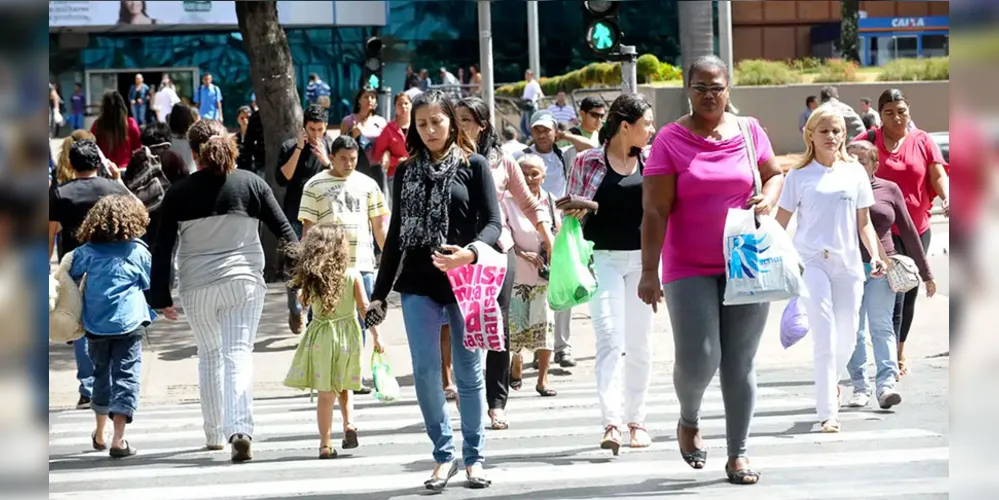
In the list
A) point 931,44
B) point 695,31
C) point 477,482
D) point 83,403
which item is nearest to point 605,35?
point 695,31

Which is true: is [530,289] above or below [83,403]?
above

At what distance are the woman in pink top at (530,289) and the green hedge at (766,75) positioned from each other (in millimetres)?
24330

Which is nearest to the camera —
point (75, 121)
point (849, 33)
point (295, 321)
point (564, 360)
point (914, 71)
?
point (564, 360)

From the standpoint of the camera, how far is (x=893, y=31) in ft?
185

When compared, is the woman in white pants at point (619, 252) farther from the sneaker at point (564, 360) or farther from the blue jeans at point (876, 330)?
the sneaker at point (564, 360)

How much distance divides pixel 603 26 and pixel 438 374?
7.66 metres

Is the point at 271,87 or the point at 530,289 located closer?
the point at 530,289

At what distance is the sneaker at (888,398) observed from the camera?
353 inches

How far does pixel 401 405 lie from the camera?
10.3 metres

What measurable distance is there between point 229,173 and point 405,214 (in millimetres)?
1611

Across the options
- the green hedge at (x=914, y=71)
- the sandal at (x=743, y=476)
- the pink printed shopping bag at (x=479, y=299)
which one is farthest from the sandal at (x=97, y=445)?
the green hedge at (x=914, y=71)

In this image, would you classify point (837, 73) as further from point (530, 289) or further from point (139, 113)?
point (530, 289)

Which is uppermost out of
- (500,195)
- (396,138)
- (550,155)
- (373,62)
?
(373,62)

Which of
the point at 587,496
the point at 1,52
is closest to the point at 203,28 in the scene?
the point at 587,496
